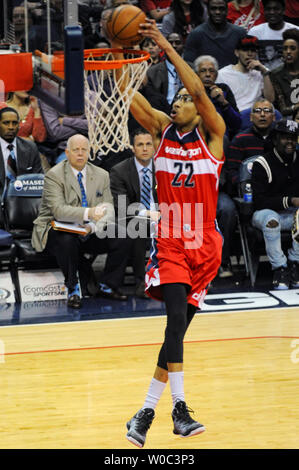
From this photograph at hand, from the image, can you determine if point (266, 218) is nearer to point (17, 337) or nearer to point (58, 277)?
point (58, 277)

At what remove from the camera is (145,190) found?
26.9ft

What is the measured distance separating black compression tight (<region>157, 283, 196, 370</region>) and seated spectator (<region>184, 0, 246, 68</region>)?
Result: 5747mm

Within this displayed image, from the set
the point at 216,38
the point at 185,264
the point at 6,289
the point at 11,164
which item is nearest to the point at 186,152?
the point at 185,264

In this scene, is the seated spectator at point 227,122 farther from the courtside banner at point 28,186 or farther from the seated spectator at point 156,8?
the seated spectator at point 156,8

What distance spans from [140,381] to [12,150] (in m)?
3.43

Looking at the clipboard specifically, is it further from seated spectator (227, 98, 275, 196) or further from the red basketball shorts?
the red basketball shorts

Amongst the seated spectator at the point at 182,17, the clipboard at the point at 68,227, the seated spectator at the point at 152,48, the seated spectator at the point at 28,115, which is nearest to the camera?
→ the clipboard at the point at 68,227

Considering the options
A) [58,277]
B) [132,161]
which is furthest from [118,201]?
[58,277]

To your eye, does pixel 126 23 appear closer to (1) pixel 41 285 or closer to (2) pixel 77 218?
(2) pixel 77 218

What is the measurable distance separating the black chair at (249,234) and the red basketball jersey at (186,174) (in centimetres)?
344

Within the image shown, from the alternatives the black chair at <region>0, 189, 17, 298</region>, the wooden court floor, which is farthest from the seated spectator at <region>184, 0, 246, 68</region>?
the wooden court floor

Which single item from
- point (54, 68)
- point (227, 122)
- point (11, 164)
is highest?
point (54, 68)

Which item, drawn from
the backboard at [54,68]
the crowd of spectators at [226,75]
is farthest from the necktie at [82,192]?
the backboard at [54,68]

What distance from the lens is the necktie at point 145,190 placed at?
820cm
